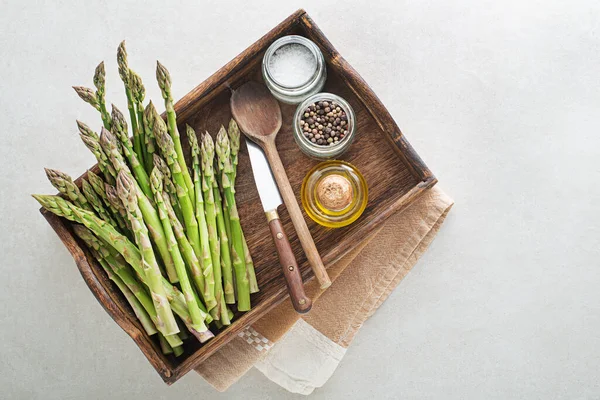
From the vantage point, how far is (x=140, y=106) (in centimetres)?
162

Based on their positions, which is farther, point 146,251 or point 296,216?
point 296,216

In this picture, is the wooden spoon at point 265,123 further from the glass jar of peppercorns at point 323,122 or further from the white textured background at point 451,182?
the white textured background at point 451,182

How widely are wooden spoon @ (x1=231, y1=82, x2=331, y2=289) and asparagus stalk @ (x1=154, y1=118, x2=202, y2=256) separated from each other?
0.24 metres

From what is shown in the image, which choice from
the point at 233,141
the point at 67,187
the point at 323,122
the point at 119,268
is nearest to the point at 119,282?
the point at 119,268

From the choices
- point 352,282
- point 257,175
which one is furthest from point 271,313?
point 257,175

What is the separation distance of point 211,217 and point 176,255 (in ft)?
0.54

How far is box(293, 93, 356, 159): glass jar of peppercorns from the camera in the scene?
1.60 m

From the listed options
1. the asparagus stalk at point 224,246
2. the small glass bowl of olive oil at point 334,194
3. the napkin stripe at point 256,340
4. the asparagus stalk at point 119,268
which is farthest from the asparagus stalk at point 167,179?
the napkin stripe at point 256,340

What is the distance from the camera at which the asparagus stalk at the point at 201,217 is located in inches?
61.6

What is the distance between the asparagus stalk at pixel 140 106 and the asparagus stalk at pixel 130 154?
0.03m

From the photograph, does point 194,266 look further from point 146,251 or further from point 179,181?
point 179,181

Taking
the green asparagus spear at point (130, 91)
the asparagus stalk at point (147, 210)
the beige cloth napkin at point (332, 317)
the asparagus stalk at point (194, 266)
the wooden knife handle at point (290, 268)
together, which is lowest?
the beige cloth napkin at point (332, 317)

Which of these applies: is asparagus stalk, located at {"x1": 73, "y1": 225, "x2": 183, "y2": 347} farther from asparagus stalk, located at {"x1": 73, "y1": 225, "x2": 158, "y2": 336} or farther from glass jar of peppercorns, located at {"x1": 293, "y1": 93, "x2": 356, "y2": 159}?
glass jar of peppercorns, located at {"x1": 293, "y1": 93, "x2": 356, "y2": 159}

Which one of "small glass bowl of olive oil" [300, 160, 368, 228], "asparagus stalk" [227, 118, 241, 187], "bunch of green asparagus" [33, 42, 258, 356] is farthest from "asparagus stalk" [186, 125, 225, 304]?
"small glass bowl of olive oil" [300, 160, 368, 228]
